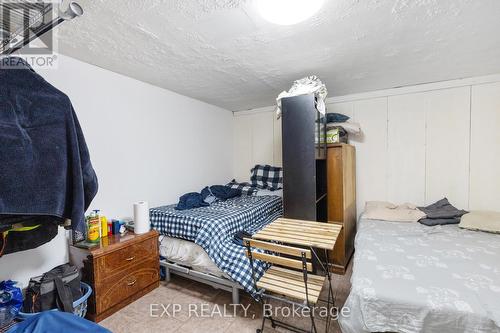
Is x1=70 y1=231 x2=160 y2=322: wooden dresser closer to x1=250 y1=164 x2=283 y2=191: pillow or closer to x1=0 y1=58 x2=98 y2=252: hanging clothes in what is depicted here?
x1=0 y1=58 x2=98 y2=252: hanging clothes

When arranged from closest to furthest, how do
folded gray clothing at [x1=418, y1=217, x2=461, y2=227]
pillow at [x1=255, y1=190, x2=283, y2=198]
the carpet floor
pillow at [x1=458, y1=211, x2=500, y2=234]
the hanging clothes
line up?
the hanging clothes, the carpet floor, pillow at [x1=458, y1=211, x2=500, y2=234], folded gray clothing at [x1=418, y1=217, x2=461, y2=227], pillow at [x1=255, y1=190, x2=283, y2=198]

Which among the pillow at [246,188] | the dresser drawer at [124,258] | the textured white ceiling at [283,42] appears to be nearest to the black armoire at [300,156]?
the textured white ceiling at [283,42]

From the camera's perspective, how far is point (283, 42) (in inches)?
75.4

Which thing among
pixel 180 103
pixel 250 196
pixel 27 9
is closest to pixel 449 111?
pixel 250 196

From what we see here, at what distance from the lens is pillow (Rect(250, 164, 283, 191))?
12.5 ft

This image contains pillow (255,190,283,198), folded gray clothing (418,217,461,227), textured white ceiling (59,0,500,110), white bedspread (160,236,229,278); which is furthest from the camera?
pillow (255,190,283,198)

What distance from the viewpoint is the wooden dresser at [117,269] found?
1.89m

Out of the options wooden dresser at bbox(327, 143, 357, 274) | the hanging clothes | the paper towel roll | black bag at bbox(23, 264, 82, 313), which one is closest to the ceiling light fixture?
the hanging clothes

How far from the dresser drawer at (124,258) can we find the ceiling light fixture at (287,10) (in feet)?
7.13

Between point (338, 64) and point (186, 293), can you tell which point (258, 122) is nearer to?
point (338, 64)

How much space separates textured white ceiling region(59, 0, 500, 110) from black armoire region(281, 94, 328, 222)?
1.50ft

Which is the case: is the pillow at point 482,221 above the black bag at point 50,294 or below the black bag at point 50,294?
above

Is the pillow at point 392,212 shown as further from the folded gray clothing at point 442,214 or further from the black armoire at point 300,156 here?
the black armoire at point 300,156

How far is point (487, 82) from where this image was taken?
2760mm
